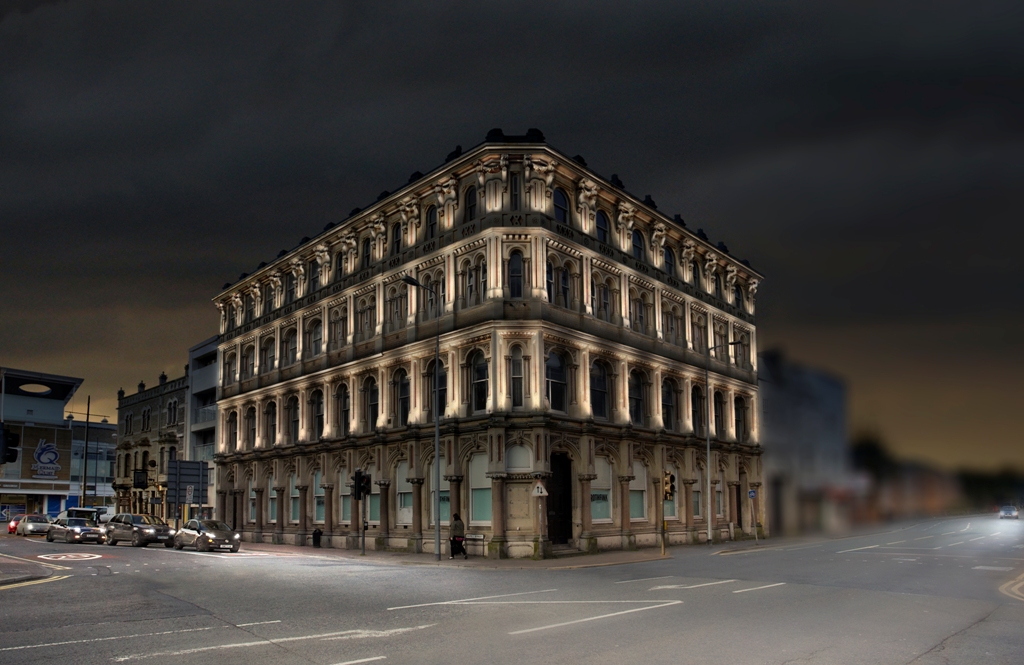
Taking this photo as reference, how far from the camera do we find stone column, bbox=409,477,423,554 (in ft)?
123

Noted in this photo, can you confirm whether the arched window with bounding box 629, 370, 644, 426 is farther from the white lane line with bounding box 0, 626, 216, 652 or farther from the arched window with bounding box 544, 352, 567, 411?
the white lane line with bounding box 0, 626, 216, 652

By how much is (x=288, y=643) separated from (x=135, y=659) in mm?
2037

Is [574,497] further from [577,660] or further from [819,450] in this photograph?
[577,660]

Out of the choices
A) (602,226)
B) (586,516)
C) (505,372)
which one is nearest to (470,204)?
(602,226)

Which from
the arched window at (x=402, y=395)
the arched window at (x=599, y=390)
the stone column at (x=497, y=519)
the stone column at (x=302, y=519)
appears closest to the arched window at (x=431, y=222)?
the arched window at (x=402, y=395)

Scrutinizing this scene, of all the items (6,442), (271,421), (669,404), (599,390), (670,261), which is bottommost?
(6,442)

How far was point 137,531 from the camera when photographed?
43531mm

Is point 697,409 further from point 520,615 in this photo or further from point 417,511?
point 520,615

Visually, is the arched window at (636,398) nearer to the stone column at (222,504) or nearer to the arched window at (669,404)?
the arched window at (669,404)

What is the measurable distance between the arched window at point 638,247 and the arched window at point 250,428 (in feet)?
88.2

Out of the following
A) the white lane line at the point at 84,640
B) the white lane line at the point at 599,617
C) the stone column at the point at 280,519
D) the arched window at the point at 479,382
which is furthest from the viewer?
the stone column at the point at 280,519

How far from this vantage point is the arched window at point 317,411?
46.7m

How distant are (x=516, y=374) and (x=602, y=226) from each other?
10288 millimetres

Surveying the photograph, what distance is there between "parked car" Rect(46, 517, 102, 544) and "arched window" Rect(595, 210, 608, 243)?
3210cm
